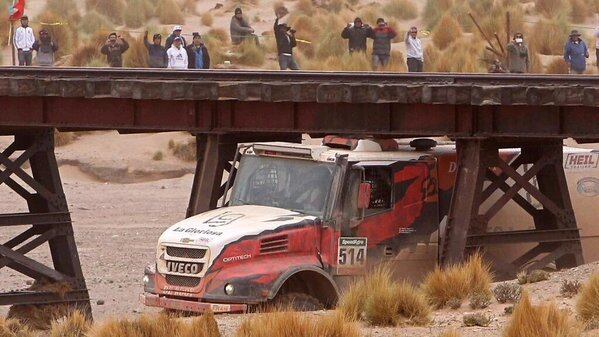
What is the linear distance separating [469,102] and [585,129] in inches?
64.8

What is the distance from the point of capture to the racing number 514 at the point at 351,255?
1922 cm

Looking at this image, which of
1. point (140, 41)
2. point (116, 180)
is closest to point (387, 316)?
point (116, 180)

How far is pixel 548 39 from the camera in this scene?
159 feet

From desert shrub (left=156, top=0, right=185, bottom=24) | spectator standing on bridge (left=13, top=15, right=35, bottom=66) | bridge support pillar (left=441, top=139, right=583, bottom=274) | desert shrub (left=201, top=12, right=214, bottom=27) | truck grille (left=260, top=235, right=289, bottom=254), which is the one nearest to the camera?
truck grille (left=260, top=235, right=289, bottom=254)

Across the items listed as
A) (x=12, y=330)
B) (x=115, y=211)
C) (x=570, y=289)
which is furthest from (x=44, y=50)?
(x=570, y=289)

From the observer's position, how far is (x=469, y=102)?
2161cm

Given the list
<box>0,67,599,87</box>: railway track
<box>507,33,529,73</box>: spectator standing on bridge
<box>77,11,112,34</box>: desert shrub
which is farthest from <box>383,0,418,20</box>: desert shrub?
<box>0,67,599,87</box>: railway track

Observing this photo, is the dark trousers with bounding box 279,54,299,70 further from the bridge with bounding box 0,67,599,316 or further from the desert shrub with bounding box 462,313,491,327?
the desert shrub with bounding box 462,313,491,327

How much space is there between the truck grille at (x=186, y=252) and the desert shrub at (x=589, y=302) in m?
4.60

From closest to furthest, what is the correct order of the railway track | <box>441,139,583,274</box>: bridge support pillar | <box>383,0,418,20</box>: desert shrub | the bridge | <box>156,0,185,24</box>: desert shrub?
<box>441,139,583,274</box>: bridge support pillar
the bridge
the railway track
<box>156,0,185,24</box>: desert shrub
<box>383,0,418,20</box>: desert shrub

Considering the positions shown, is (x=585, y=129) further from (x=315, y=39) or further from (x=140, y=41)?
(x=315, y=39)

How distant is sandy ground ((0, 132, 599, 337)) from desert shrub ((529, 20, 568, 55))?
1181 centimetres

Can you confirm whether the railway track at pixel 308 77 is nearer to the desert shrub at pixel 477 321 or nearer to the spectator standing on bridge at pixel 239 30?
the desert shrub at pixel 477 321

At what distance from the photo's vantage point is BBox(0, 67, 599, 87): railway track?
2241 cm
